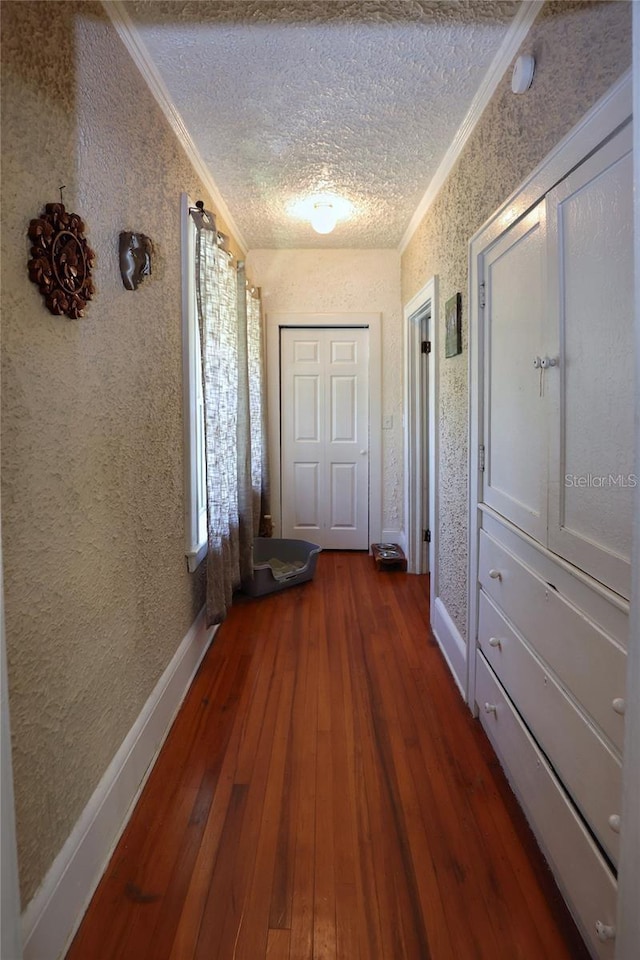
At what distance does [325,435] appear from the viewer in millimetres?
4246

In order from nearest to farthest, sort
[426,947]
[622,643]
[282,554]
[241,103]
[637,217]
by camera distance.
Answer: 1. [637,217]
2. [622,643]
3. [426,947]
4. [241,103]
5. [282,554]

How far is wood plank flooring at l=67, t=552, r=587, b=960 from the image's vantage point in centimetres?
114

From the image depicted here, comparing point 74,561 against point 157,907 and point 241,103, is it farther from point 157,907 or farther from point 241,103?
point 241,103

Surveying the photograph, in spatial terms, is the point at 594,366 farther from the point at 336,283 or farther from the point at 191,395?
the point at 336,283

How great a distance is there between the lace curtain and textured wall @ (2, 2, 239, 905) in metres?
0.44

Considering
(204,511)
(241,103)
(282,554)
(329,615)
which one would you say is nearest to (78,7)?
(241,103)

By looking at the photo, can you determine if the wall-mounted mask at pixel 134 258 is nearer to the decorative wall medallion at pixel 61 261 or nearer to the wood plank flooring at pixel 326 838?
the decorative wall medallion at pixel 61 261

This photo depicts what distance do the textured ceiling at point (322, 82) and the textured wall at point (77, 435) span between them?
0.24 metres

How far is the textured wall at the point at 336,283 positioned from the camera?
159 inches

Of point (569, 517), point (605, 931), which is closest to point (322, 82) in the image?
point (569, 517)

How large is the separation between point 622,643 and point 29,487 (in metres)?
1.23

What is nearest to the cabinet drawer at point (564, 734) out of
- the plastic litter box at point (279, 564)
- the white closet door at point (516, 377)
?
the white closet door at point (516, 377)

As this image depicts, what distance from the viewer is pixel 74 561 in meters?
1.20

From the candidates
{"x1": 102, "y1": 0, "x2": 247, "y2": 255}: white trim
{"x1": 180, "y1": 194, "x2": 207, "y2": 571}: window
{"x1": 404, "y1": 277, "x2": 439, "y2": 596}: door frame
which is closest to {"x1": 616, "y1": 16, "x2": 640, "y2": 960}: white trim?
{"x1": 102, "y1": 0, "x2": 247, "y2": 255}: white trim
